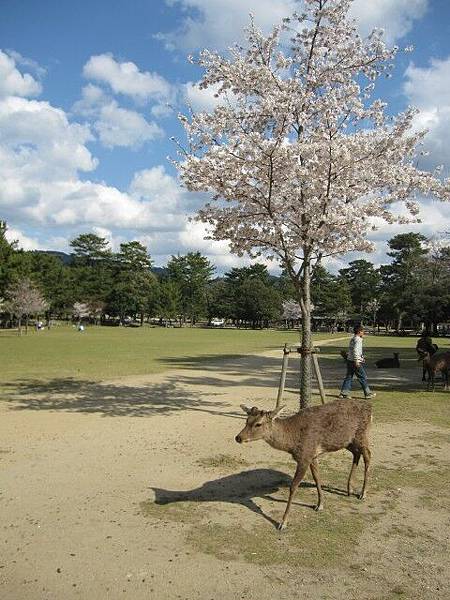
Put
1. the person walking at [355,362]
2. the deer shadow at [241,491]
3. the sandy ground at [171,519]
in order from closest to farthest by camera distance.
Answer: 1. the sandy ground at [171,519]
2. the deer shadow at [241,491]
3. the person walking at [355,362]

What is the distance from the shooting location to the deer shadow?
645 centimetres

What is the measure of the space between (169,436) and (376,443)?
4.01 metres

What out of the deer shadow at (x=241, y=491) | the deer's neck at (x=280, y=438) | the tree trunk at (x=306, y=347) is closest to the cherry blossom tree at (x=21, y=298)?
the tree trunk at (x=306, y=347)

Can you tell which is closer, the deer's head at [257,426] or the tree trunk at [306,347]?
the deer's head at [257,426]

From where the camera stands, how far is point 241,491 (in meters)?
6.80

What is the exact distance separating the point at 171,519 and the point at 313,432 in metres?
1.98

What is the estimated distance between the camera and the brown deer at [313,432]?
5836 mm

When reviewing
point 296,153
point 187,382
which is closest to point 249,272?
point 187,382

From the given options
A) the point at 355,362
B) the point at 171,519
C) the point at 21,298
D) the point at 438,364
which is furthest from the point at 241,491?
the point at 21,298

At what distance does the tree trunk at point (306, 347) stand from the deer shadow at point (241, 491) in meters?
3.50

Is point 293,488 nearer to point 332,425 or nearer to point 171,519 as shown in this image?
point 332,425

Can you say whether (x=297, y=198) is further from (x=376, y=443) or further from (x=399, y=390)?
(x=399, y=390)

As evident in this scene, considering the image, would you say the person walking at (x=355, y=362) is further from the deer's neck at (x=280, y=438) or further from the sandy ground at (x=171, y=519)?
the deer's neck at (x=280, y=438)

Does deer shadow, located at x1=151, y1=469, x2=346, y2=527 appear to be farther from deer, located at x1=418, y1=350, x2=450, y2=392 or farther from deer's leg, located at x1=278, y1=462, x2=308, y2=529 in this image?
deer, located at x1=418, y1=350, x2=450, y2=392
